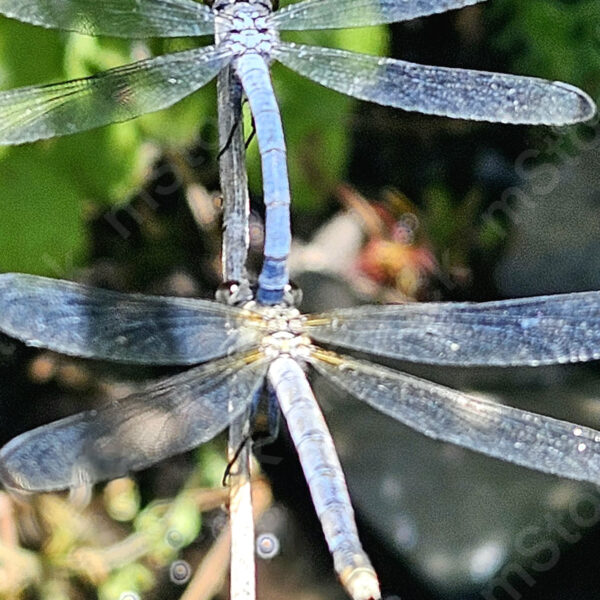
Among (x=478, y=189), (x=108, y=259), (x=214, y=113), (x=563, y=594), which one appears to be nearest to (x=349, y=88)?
(x=214, y=113)

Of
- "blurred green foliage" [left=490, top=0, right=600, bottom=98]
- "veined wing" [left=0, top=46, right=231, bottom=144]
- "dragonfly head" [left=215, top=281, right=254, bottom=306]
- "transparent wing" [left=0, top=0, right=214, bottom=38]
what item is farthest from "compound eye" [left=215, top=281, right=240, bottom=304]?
"blurred green foliage" [left=490, top=0, right=600, bottom=98]

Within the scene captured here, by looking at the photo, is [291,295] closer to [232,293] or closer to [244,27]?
[232,293]

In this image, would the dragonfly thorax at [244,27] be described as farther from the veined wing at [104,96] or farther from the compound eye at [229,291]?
the compound eye at [229,291]

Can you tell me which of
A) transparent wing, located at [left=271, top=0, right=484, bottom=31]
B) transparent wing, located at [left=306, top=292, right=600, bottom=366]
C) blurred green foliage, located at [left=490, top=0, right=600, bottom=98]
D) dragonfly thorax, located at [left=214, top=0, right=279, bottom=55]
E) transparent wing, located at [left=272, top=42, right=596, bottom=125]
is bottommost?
transparent wing, located at [left=306, top=292, right=600, bottom=366]

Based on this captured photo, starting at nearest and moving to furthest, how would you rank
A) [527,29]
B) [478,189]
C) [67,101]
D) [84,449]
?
1. [84,449]
2. [67,101]
3. [527,29]
4. [478,189]

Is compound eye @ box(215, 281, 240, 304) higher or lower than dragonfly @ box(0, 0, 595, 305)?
lower

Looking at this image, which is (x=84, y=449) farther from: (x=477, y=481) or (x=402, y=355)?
(x=477, y=481)

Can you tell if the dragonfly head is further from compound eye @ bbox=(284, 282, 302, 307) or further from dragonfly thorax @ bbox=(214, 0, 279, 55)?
dragonfly thorax @ bbox=(214, 0, 279, 55)

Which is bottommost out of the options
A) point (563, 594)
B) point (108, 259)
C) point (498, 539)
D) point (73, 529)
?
point (563, 594)
